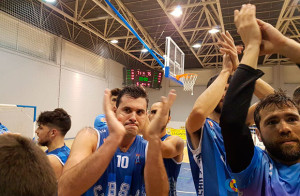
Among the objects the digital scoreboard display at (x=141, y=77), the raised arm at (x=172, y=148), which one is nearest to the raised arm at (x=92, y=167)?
the raised arm at (x=172, y=148)

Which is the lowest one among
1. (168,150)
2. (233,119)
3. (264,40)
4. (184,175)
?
(184,175)

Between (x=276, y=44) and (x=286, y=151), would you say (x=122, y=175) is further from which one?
(x=276, y=44)

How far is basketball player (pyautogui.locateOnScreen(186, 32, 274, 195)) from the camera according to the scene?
5.51 feet

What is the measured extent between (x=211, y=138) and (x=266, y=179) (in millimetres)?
715

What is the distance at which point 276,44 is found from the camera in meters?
1.19

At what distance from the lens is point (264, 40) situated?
48.0 inches

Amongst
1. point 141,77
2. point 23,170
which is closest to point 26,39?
point 141,77

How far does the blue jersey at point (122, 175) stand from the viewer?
5.60 feet

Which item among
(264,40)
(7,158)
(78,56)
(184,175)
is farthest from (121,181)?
(78,56)

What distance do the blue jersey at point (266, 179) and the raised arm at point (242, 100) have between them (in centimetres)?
5

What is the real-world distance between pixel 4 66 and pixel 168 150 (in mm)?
9194

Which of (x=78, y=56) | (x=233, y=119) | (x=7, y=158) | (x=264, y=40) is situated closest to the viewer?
(x=7, y=158)

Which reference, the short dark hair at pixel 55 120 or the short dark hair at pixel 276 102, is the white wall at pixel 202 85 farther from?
the short dark hair at pixel 276 102

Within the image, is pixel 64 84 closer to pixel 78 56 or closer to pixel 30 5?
pixel 78 56
